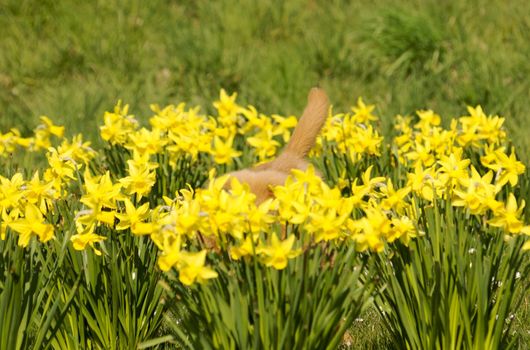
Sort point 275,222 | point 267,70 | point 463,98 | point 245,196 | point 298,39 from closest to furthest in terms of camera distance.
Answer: point 245,196
point 275,222
point 463,98
point 267,70
point 298,39

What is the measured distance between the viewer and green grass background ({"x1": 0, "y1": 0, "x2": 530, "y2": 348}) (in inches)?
258

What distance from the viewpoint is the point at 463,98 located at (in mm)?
6434

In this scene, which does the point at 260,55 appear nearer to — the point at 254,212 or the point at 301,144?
the point at 301,144

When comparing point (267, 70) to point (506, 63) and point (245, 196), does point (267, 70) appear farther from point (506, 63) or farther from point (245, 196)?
point (245, 196)

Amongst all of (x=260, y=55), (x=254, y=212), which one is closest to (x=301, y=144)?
(x=254, y=212)

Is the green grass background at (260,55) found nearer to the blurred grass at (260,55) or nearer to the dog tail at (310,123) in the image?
the blurred grass at (260,55)

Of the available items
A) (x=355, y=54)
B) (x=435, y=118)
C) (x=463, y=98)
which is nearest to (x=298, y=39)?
(x=355, y=54)

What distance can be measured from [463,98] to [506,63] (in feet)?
1.69

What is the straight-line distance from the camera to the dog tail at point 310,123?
427 cm

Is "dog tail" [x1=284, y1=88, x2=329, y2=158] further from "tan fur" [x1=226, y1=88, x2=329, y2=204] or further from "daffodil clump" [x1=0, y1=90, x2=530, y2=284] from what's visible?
"daffodil clump" [x1=0, y1=90, x2=530, y2=284]

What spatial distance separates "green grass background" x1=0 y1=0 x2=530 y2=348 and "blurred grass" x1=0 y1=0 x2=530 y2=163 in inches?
0.5

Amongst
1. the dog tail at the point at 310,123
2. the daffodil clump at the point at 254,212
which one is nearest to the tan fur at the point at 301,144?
the dog tail at the point at 310,123

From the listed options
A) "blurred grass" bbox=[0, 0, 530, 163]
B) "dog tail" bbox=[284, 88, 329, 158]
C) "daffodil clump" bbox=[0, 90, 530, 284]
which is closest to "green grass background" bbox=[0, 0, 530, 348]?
"blurred grass" bbox=[0, 0, 530, 163]

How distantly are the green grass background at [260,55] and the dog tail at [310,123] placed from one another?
1.76m
